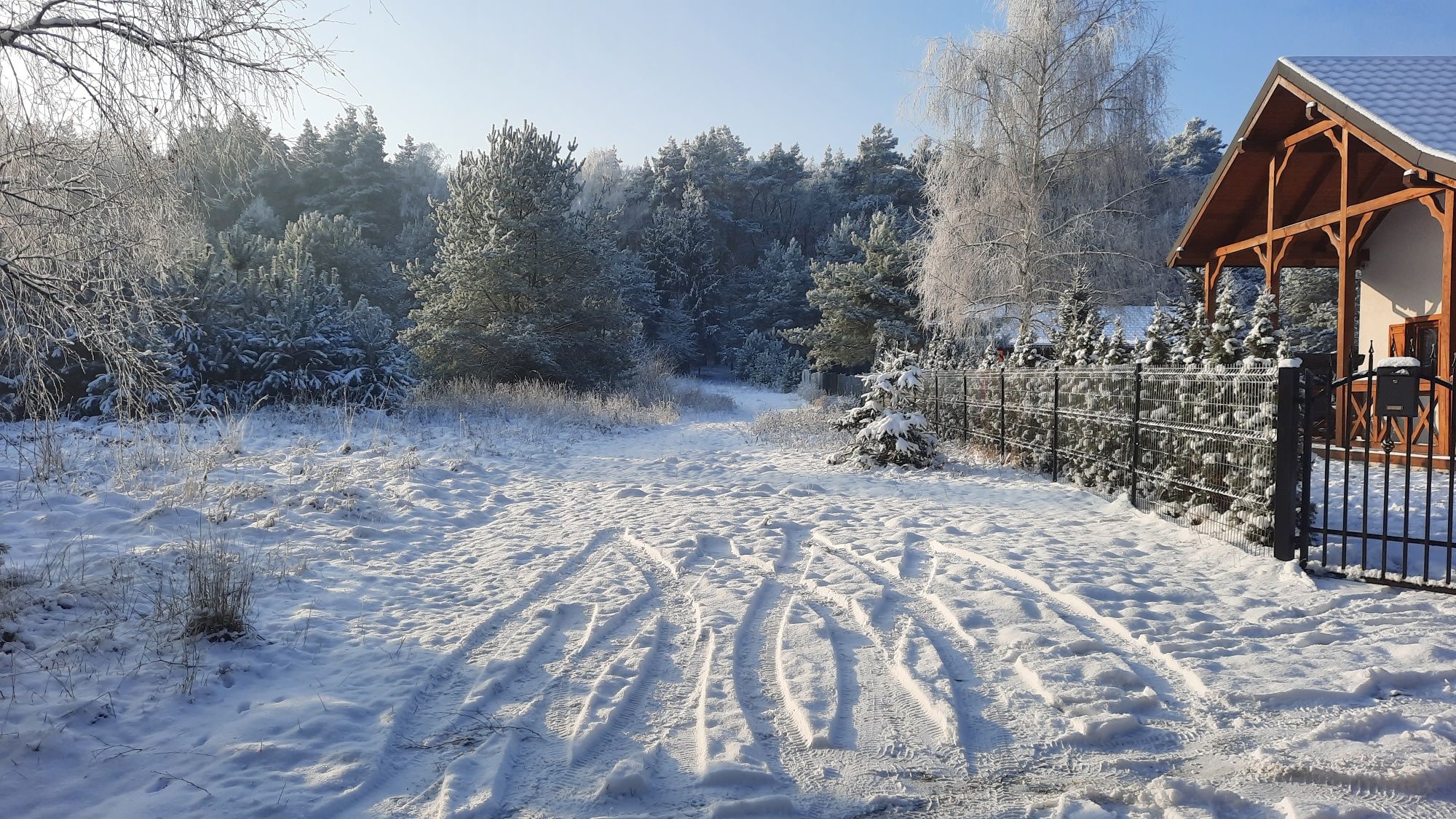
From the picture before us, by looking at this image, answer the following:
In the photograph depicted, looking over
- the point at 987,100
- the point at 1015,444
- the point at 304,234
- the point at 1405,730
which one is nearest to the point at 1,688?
Result: the point at 1405,730

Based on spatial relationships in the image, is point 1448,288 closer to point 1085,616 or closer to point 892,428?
point 892,428

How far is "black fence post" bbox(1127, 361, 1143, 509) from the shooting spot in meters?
7.77

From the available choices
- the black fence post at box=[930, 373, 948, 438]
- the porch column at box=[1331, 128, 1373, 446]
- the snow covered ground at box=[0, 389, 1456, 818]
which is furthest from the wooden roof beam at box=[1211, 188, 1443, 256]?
the snow covered ground at box=[0, 389, 1456, 818]

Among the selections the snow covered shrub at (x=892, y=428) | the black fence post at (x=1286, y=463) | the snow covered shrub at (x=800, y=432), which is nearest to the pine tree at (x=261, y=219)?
the snow covered shrub at (x=800, y=432)

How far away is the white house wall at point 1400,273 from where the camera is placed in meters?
11.4

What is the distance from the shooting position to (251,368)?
1487 centimetres

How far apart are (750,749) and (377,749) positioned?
4.90 ft

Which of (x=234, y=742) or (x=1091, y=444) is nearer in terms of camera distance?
(x=234, y=742)

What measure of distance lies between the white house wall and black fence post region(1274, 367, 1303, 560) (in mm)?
8882

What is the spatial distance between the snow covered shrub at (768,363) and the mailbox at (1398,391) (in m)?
34.4

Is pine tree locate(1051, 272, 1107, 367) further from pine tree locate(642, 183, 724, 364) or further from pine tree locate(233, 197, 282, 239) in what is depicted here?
pine tree locate(642, 183, 724, 364)

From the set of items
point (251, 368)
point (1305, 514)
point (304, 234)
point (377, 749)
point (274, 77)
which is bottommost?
point (377, 749)

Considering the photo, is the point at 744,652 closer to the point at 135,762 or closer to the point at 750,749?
the point at 750,749

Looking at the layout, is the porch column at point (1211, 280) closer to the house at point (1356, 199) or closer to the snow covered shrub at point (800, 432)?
the house at point (1356, 199)
